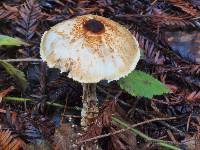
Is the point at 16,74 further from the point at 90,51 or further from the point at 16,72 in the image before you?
the point at 90,51

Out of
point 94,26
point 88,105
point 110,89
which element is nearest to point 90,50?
point 94,26

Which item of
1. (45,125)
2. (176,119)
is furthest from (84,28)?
(176,119)

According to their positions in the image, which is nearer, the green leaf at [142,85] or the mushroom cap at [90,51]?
the mushroom cap at [90,51]

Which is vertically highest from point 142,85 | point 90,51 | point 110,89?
point 90,51

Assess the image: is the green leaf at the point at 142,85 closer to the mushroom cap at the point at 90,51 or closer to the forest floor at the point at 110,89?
the forest floor at the point at 110,89

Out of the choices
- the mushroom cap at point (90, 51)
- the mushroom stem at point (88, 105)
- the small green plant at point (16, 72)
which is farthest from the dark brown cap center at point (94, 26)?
the small green plant at point (16, 72)
